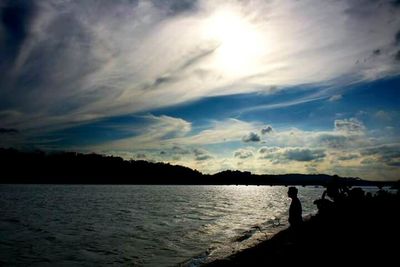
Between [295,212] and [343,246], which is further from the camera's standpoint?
[295,212]

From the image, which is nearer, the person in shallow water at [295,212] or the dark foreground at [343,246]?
the dark foreground at [343,246]

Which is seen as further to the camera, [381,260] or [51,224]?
[51,224]

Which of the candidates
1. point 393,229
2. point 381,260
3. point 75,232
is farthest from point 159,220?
point 381,260

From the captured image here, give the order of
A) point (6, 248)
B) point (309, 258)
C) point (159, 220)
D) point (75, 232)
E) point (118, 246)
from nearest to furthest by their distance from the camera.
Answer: point (309, 258) < point (6, 248) < point (118, 246) < point (75, 232) < point (159, 220)

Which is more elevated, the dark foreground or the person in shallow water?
the person in shallow water

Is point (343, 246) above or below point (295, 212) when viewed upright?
below

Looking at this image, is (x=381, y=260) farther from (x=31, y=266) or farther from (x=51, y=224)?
(x=51, y=224)

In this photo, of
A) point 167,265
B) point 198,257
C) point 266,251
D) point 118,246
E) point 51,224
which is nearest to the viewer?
point 266,251

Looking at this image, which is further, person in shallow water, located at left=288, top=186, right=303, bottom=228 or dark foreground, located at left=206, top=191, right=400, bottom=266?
person in shallow water, located at left=288, top=186, right=303, bottom=228

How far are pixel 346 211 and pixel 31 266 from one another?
2029 cm

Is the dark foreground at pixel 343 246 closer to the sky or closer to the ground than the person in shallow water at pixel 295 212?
closer to the ground

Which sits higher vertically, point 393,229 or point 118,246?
point 393,229

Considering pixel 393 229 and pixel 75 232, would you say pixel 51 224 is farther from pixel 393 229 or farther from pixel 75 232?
pixel 393 229

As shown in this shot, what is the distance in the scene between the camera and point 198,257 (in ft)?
66.7
